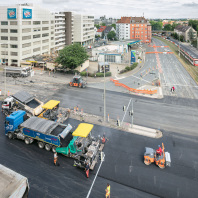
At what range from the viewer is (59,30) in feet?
292

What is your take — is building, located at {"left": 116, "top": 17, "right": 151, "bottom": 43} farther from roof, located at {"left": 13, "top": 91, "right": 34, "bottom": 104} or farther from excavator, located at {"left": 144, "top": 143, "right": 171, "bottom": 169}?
excavator, located at {"left": 144, "top": 143, "right": 171, "bottom": 169}

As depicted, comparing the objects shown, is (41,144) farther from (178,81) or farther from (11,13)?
(11,13)

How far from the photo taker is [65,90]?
1542 inches

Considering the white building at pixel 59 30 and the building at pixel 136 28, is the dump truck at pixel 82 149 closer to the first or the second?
the white building at pixel 59 30

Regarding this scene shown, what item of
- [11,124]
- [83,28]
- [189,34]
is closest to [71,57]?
[11,124]

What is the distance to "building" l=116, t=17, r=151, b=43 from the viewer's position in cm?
13175

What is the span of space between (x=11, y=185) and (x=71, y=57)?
41.2 meters

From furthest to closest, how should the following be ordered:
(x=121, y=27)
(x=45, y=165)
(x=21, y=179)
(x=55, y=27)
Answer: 1. (x=121, y=27)
2. (x=55, y=27)
3. (x=45, y=165)
4. (x=21, y=179)

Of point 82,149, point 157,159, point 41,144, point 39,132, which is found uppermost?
point 39,132

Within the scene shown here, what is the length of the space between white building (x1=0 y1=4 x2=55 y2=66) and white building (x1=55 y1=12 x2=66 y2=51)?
15.9 meters

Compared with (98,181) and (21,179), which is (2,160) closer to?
(21,179)

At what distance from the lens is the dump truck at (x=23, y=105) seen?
1050 inches

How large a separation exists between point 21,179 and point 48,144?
748 centimetres

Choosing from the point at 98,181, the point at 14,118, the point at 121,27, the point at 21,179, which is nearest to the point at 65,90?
the point at 14,118
